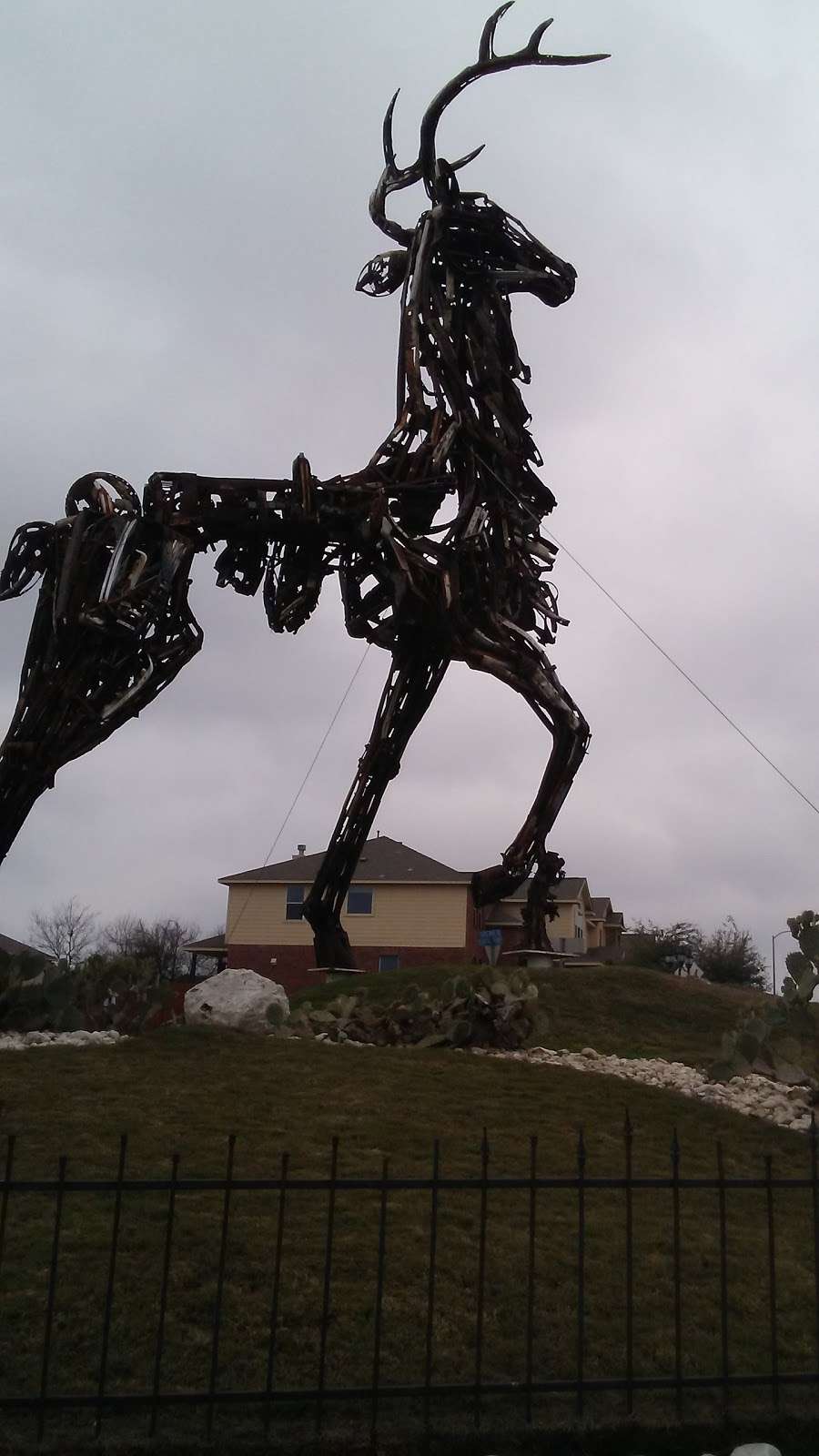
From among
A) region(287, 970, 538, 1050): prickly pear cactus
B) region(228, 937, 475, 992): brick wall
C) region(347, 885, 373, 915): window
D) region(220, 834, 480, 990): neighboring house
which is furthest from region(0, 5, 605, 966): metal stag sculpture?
region(347, 885, 373, 915): window

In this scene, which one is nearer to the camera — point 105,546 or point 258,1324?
point 258,1324

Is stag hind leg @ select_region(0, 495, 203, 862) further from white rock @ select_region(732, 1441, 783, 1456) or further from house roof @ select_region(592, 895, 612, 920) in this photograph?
house roof @ select_region(592, 895, 612, 920)

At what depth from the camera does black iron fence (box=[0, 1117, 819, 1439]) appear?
15.2ft

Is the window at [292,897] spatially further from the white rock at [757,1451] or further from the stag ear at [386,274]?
the white rock at [757,1451]

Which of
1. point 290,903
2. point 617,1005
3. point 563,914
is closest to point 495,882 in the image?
point 617,1005

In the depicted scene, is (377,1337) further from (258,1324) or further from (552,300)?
(552,300)

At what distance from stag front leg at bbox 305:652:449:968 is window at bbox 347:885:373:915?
16698 millimetres

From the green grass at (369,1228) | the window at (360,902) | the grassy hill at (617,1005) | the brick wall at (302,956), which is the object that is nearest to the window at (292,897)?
the brick wall at (302,956)

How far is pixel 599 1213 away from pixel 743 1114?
277 centimetres

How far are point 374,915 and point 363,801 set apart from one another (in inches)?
674

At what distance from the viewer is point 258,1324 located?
5.13 meters

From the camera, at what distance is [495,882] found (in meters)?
12.5

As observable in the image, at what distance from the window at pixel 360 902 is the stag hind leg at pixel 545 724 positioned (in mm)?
17487

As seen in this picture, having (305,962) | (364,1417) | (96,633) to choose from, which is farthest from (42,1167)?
(305,962)
